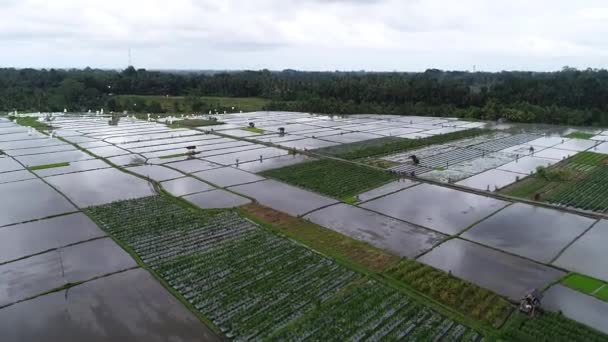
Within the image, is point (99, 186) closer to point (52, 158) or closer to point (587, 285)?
point (52, 158)

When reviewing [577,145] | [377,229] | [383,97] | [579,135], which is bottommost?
[377,229]

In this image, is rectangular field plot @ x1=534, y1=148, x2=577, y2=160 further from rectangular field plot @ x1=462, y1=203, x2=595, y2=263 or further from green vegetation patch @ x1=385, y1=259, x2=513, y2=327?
green vegetation patch @ x1=385, y1=259, x2=513, y2=327

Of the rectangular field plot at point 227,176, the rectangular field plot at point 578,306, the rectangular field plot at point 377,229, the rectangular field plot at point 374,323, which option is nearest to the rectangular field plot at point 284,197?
the rectangular field plot at point 377,229

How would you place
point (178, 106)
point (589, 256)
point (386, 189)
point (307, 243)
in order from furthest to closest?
point (178, 106), point (386, 189), point (307, 243), point (589, 256)

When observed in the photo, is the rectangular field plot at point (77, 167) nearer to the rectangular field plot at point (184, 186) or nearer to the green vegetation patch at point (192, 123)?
the rectangular field plot at point (184, 186)

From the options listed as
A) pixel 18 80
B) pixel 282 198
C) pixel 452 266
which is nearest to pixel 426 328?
pixel 452 266

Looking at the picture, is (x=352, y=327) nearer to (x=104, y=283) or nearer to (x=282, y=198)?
(x=104, y=283)

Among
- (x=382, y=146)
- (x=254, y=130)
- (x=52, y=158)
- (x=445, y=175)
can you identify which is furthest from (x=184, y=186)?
(x=254, y=130)
